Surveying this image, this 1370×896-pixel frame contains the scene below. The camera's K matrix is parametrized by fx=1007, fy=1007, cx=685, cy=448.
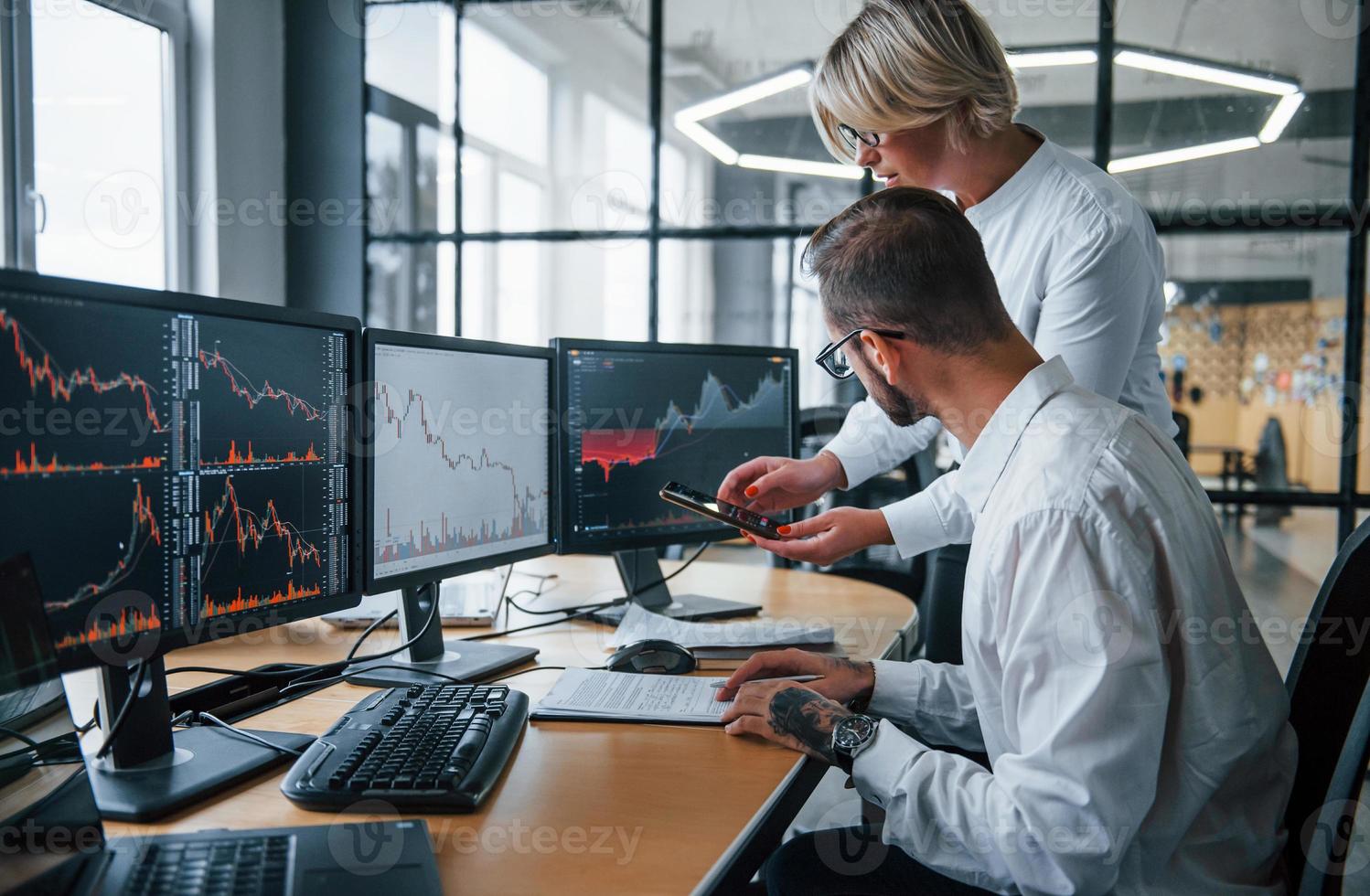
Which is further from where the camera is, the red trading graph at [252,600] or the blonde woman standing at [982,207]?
the blonde woman standing at [982,207]

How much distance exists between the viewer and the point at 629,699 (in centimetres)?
131

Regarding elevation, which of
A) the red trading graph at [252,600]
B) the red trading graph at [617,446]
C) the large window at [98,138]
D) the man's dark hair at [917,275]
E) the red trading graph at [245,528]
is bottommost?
the red trading graph at [252,600]

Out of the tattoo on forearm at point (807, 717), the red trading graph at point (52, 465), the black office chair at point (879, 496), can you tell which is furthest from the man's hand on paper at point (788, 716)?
the black office chair at point (879, 496)

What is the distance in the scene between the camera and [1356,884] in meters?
2.11

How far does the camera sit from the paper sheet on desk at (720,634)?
1.58 metres

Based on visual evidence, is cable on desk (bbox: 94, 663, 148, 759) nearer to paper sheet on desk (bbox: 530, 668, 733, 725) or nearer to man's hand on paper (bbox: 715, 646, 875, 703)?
paper sheet on desk (bbox: 530, 668, 733, 725)

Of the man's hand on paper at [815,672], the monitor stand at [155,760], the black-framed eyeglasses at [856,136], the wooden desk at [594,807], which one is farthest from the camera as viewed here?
the black-framed eyeglasses at [856,136]

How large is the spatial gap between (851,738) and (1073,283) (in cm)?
89

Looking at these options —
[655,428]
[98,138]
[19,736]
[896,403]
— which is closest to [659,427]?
[655,428]

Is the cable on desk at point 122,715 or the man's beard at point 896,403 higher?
the man's beard at point 896,403

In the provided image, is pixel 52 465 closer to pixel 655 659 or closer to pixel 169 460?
pixel 169 460

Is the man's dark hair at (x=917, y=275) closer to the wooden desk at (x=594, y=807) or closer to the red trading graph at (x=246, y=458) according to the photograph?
the wooden desk at (x=594, y=807)

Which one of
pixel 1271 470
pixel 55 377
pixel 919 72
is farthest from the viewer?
pixel 1271 470

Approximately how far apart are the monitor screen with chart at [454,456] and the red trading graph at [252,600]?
0.11m
